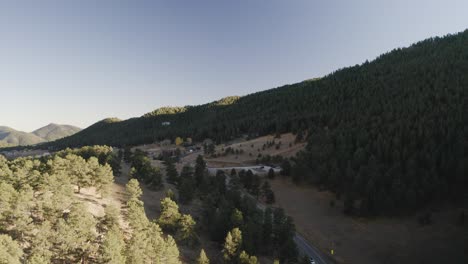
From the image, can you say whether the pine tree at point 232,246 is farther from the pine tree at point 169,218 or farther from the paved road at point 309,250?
the paved road at point 309,250

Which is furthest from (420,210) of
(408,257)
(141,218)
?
(141,218)

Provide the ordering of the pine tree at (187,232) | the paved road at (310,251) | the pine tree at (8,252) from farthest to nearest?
the paved road at (310,251), the pine tree at (187,232), the pine tree at (8,252)

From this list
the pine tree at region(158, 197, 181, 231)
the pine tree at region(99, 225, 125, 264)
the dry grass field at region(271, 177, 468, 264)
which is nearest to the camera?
the pine tree at region(99, 225, 125, 264)

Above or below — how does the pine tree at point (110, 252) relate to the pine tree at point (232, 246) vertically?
above

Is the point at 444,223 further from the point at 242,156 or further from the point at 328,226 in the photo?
the point at 242,156

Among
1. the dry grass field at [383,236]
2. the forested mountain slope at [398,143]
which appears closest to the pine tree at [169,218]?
the dry grass field at [383,236]

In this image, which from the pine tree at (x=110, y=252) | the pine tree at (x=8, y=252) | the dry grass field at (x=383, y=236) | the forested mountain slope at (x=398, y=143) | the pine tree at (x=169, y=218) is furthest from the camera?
the forested mountain slope at (x=398, y=143)

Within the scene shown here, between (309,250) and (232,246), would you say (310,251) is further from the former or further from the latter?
(232,246)

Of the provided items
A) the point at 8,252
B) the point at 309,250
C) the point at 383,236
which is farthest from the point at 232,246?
the point at 383,236

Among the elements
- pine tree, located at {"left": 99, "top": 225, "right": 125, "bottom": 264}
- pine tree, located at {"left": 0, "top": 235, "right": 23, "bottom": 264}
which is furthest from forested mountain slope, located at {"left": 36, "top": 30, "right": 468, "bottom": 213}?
pine tree, located at {"left": 0, "top": 235, "right": 23, "bottom": 264}

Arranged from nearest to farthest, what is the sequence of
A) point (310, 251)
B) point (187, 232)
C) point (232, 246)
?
point (232, 246), point (187, 232), point (310, 251)

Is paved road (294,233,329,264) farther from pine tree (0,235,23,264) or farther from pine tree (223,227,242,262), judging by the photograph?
pine tree (0,235,23,264)
